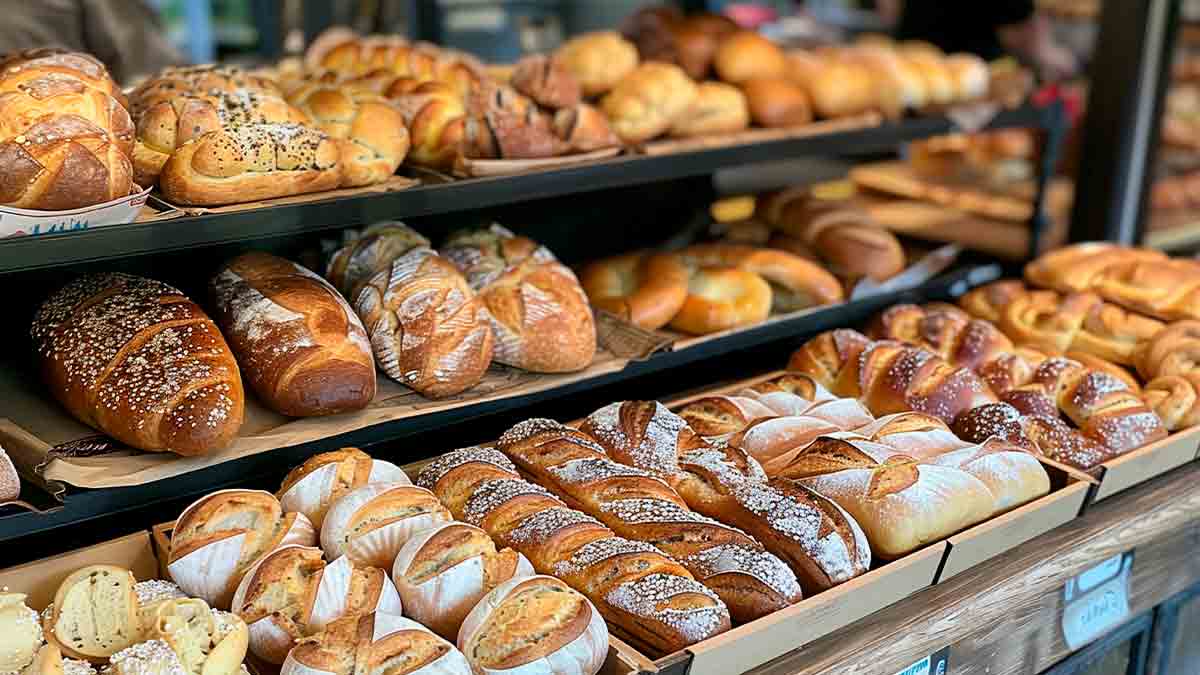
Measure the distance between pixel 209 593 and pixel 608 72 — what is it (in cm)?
164

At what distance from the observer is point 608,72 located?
2.77m

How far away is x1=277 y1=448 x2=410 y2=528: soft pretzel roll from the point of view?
5.93 ft

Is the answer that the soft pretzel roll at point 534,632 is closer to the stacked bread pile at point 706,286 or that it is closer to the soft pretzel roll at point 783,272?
the stacked bread pile at point 706,286

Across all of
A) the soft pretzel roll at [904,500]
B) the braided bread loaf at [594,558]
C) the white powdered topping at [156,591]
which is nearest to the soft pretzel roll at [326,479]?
the braided bread loaf at [594,558]

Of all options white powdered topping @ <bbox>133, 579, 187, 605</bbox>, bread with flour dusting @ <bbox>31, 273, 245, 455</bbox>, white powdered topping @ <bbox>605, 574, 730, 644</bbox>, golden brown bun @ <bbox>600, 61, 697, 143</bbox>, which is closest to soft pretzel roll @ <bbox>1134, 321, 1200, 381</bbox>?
golden brown bun @ <bbox>600, 61, 697, 143</bbox>

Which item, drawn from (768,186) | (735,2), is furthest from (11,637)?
(735,2)

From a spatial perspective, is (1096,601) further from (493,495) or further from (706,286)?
(493,495)

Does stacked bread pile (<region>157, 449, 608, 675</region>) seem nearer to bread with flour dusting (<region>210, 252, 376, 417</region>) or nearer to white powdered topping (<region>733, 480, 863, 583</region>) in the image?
bread with flour dusting (<region>210, 252, 376, 417</region>)

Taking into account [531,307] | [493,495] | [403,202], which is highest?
[403,202]

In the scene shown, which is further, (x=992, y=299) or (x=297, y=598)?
(x=992, y=299)

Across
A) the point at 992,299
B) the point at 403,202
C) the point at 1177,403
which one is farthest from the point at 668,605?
the point at 992,299

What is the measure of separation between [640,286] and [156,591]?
140 cm

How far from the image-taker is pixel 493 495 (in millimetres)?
1827

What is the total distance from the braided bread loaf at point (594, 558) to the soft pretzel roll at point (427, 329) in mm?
255
